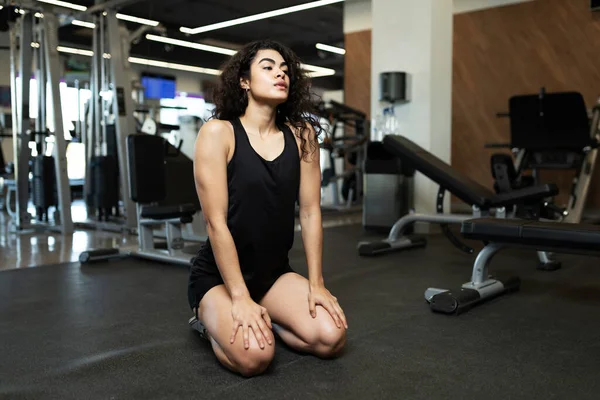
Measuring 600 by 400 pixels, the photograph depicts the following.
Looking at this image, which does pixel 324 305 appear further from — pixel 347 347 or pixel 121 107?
pixel 121 107

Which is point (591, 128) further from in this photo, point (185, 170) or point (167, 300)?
point (167, 300)

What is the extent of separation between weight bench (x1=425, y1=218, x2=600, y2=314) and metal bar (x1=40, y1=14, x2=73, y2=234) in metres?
3.60

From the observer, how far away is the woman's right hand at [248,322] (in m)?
1.56

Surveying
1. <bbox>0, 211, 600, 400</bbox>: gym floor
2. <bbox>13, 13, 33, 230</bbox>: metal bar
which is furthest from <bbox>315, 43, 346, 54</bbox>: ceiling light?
<bbox>0, 211, 600, 400</bbox>: gym floor

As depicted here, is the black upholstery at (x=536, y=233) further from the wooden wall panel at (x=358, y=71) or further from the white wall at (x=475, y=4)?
the wooden wall panel at (x=358, y=71)

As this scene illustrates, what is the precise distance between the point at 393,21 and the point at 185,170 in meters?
2.52

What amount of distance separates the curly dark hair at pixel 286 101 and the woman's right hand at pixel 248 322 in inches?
21.6

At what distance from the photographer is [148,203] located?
366 centimetres

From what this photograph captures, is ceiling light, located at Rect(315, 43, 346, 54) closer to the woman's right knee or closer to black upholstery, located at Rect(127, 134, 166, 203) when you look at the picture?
black upholstery, located at Rect(127, 134, 166, 203)

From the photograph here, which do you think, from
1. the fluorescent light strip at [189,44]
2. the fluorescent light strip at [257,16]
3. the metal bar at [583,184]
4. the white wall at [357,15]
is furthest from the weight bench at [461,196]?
the fluorescent light strip at [189,44]

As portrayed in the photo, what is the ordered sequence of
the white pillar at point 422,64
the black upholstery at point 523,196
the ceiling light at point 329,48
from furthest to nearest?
1. the ceiling light at point 329,48
2. the white pillar at point 422,64
3. the black upholstery at point 523,196

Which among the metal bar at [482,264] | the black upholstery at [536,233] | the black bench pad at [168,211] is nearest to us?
the black upholstery at [536,233]

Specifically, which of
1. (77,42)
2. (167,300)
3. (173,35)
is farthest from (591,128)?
(77,42)

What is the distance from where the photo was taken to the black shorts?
1.80m
